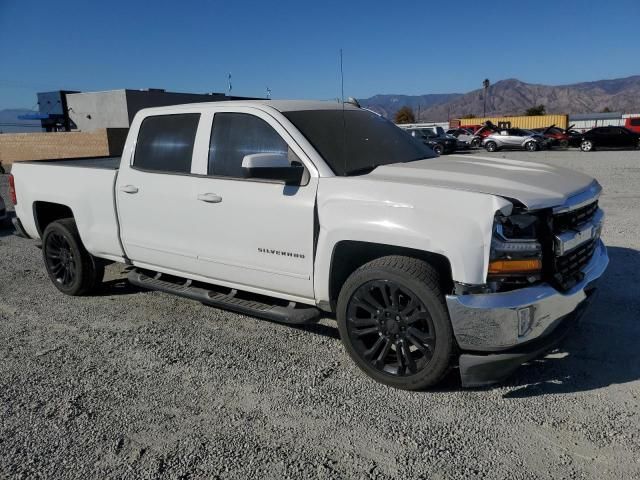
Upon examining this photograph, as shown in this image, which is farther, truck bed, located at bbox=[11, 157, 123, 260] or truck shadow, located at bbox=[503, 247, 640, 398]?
truck bed, located at bbox=[11, 157, 123, 260]

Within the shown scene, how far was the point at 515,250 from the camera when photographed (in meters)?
3.00

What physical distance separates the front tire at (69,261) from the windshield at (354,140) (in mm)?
2760

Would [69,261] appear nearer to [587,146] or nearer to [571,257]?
[571,257]

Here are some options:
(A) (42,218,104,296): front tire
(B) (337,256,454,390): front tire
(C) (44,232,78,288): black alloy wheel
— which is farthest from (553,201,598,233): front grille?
(C) (44,232,78,288): black alloy wheel

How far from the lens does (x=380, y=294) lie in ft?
11.5

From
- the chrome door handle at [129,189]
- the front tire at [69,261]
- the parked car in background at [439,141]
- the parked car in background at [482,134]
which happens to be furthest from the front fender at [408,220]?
the parked car in background at [482,134]

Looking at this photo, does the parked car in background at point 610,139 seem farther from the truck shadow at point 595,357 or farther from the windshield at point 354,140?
the windshield at point 354,140

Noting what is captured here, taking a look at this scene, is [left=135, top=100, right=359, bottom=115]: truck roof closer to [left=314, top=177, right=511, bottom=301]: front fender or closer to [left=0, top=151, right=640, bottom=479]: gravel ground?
[left=314, top=177, right=511, bottom=301]: front fender

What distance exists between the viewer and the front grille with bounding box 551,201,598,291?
316 cm

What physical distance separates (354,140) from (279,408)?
7.01 ft

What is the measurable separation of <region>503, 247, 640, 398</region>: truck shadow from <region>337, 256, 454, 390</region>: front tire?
23.5 inches

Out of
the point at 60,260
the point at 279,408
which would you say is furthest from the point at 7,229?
the point at 279,408

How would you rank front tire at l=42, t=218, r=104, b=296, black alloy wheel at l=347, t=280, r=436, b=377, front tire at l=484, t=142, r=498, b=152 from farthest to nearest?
front tire at l=484, t=142, r=498, b=152, front tire at l=42, t=218, r=104, b=296, black alloy wheel at l=347, t=280, r=436, b=377

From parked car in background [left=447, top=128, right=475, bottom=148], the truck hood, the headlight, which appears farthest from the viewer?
parked car in background [left=447, top=128, right=475, bottom=148]
